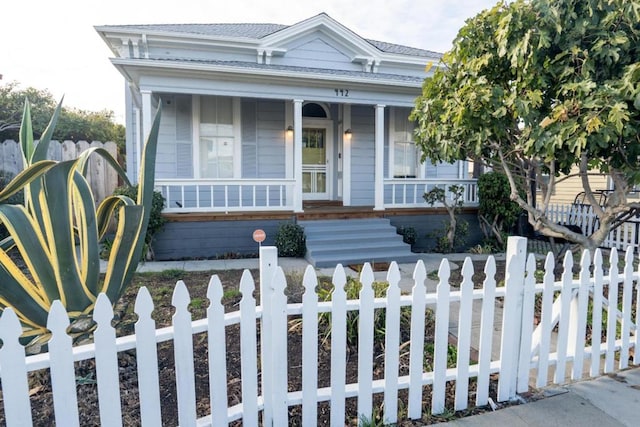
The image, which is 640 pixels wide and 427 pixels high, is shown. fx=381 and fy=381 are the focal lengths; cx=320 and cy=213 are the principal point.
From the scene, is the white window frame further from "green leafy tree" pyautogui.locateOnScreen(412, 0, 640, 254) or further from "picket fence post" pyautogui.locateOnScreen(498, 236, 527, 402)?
"picket fence post" pyautogui.locateOnScreen(498, 236, 527, 402)

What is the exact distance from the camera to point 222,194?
8.88 metres

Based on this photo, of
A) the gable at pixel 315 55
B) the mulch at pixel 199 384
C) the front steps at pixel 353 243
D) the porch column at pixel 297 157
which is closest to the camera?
the mulch at pixel 199 384

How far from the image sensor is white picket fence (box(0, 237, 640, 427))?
1.68m

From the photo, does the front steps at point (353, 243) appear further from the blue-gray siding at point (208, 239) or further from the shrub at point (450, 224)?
the shrub at point (450, 224)

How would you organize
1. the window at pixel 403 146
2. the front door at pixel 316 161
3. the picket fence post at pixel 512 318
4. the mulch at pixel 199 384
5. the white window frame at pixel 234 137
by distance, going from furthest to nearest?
the window at pixel 403 146 < the front door at pixel 316 161 < the white window frame at pixel 234 137 < the picket fence post at pixel 512 318 < the mulch at pixel 199 384

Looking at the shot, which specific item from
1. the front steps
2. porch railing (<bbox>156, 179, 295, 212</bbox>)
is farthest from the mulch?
porch railing (<bbox>156, 179, 295, 212</bbox>)

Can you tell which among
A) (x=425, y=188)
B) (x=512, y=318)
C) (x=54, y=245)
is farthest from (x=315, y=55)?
(x=512, y=318)

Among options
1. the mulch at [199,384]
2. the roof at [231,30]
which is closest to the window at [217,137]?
the roof at [231,30]

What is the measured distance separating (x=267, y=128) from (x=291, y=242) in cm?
329

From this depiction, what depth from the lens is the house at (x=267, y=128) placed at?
7270 mm

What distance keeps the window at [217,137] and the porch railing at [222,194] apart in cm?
44

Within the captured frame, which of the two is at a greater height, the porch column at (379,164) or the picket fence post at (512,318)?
the porch column at (379,164)

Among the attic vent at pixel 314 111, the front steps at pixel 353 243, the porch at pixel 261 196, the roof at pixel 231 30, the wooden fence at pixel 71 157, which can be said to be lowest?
the front steps at pixel 353 243

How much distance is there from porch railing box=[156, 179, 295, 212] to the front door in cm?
112
